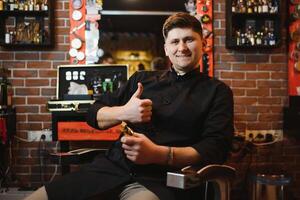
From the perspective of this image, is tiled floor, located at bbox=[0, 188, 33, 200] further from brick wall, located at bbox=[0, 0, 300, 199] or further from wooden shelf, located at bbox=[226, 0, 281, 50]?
wooden shelf, located at bbox=[226, 0, 281, 50]

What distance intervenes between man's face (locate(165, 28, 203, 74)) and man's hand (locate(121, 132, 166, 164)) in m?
0.44

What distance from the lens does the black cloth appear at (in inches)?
55.9

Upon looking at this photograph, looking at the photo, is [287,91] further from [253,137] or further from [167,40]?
[167,40]

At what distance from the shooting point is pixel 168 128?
4.91 ft

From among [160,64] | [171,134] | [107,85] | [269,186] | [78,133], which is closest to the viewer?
[171,134]

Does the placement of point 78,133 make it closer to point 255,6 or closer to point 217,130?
point 217,130

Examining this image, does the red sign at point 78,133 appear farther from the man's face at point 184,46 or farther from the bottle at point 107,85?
the man's face at point 184,46

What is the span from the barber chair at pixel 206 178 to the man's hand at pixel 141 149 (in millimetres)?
152

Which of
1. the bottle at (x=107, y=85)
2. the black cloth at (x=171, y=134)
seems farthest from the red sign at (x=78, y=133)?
the black cloth at (x=171, y=134)

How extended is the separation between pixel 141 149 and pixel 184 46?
1.70 ft

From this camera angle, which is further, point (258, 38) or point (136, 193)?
point (258, 38)

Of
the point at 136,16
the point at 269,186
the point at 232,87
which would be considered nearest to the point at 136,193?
the point at 269,186

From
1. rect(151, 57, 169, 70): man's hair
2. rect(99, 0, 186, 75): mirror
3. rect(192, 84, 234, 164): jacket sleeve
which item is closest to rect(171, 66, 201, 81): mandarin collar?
rect(192, 84, 234, 164): jacket sleeve

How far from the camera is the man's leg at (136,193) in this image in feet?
4.30
